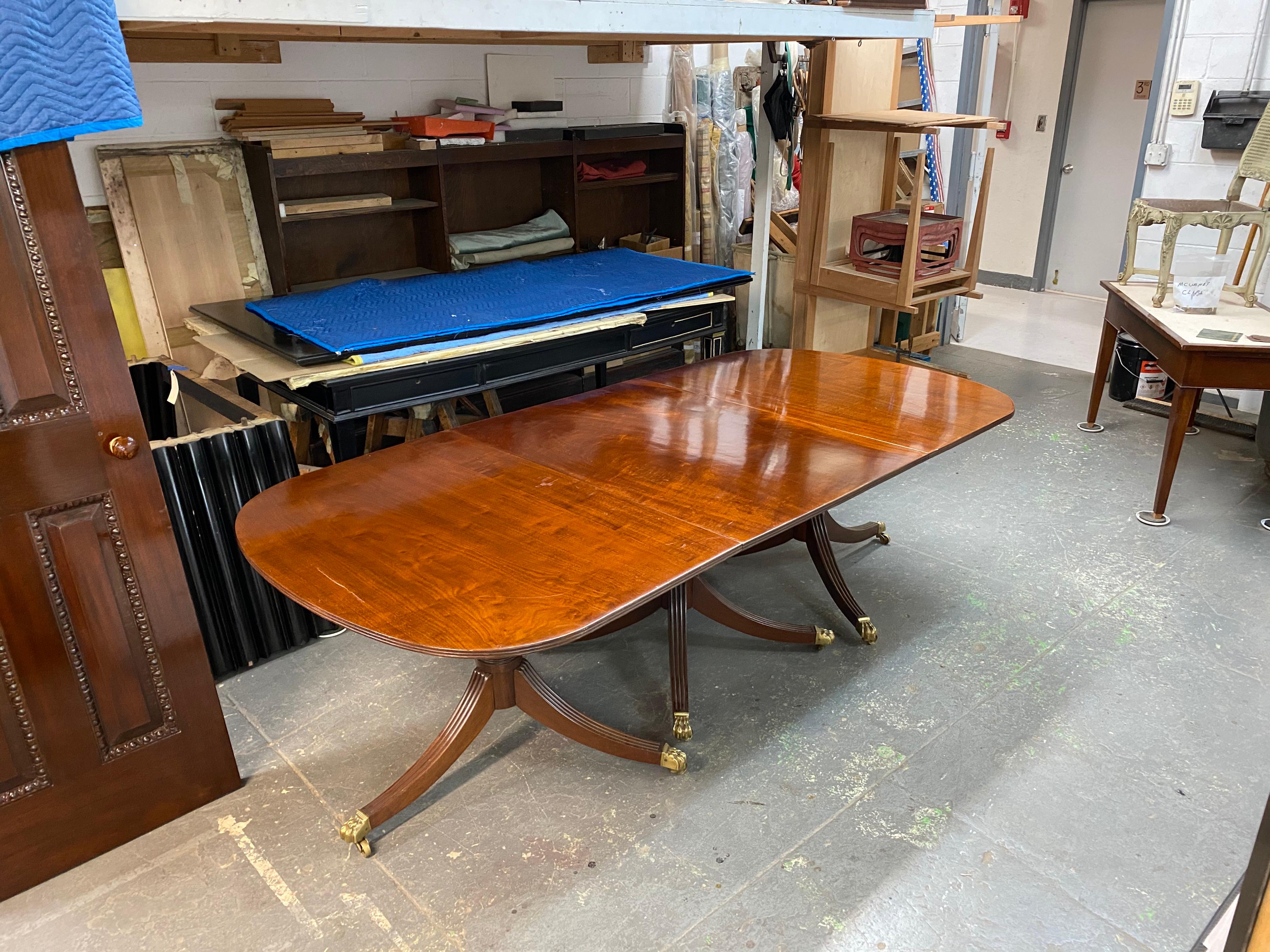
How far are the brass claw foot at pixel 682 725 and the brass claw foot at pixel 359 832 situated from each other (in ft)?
2.42

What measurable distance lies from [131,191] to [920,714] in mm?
3081

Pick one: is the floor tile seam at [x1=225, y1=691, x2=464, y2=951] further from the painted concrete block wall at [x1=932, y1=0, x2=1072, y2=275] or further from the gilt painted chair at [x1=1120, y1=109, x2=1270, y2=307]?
the painted concrete block wall at [x1=932, y1=0, x2=1072, y2=275]

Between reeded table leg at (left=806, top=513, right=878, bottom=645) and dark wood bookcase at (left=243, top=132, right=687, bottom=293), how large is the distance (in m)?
2.07

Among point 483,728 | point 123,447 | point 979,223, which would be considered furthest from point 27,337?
point 979,223

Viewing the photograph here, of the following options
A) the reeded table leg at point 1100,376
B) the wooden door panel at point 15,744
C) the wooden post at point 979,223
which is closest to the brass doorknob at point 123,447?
the wooden door panel at point 15,744

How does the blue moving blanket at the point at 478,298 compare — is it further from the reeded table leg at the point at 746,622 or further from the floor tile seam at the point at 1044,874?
the floor tile seam at the point at 1044,874

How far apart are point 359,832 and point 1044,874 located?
1.42 m

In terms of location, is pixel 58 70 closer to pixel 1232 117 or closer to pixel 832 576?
pixel 832 576

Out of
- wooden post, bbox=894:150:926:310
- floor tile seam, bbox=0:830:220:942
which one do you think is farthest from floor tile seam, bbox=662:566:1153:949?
wooden post, bbox=894:150:926:310

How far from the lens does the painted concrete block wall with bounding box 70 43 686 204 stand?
10.3ft

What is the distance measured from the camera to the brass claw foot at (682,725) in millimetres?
2195

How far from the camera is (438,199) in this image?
12.1 feet

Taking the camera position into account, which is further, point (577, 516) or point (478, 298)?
point (478, 298)

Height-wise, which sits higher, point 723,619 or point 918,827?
point 723,619
